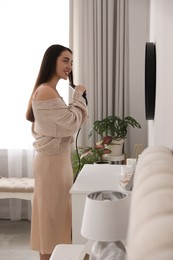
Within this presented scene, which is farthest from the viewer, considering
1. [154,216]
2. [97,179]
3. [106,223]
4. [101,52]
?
[101,52]

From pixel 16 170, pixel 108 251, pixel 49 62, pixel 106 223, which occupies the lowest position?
pixel 16 170

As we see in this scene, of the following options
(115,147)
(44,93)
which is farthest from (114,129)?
(44,93)

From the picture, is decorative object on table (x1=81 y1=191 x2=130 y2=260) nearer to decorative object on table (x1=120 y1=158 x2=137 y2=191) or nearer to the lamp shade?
the lamp shade

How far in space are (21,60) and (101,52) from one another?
2.58ft

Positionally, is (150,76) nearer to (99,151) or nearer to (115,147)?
(99,151)

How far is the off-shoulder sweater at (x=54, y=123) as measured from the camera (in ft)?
8.64

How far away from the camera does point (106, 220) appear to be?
1.41m

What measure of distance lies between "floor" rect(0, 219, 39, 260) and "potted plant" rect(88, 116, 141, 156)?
107cm

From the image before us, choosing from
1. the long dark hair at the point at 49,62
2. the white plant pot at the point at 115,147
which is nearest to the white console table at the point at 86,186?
the long dark hair at the point at 49,62

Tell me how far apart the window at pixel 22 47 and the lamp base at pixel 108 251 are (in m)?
2.88

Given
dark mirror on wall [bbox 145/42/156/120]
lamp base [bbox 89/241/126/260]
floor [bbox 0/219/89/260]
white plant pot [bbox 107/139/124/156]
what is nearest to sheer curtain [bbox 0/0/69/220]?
floor [bbox 0/219/89/260]

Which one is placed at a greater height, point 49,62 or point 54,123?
point 49,62

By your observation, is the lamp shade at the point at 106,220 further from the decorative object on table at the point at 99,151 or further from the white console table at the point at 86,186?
the decorative object on table at the point at 99,151

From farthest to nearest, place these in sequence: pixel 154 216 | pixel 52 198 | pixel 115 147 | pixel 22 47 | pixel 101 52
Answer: pixel 22 47, pixel 101 52, pixel 115 147, pixel 52 198, pixel 154 216
